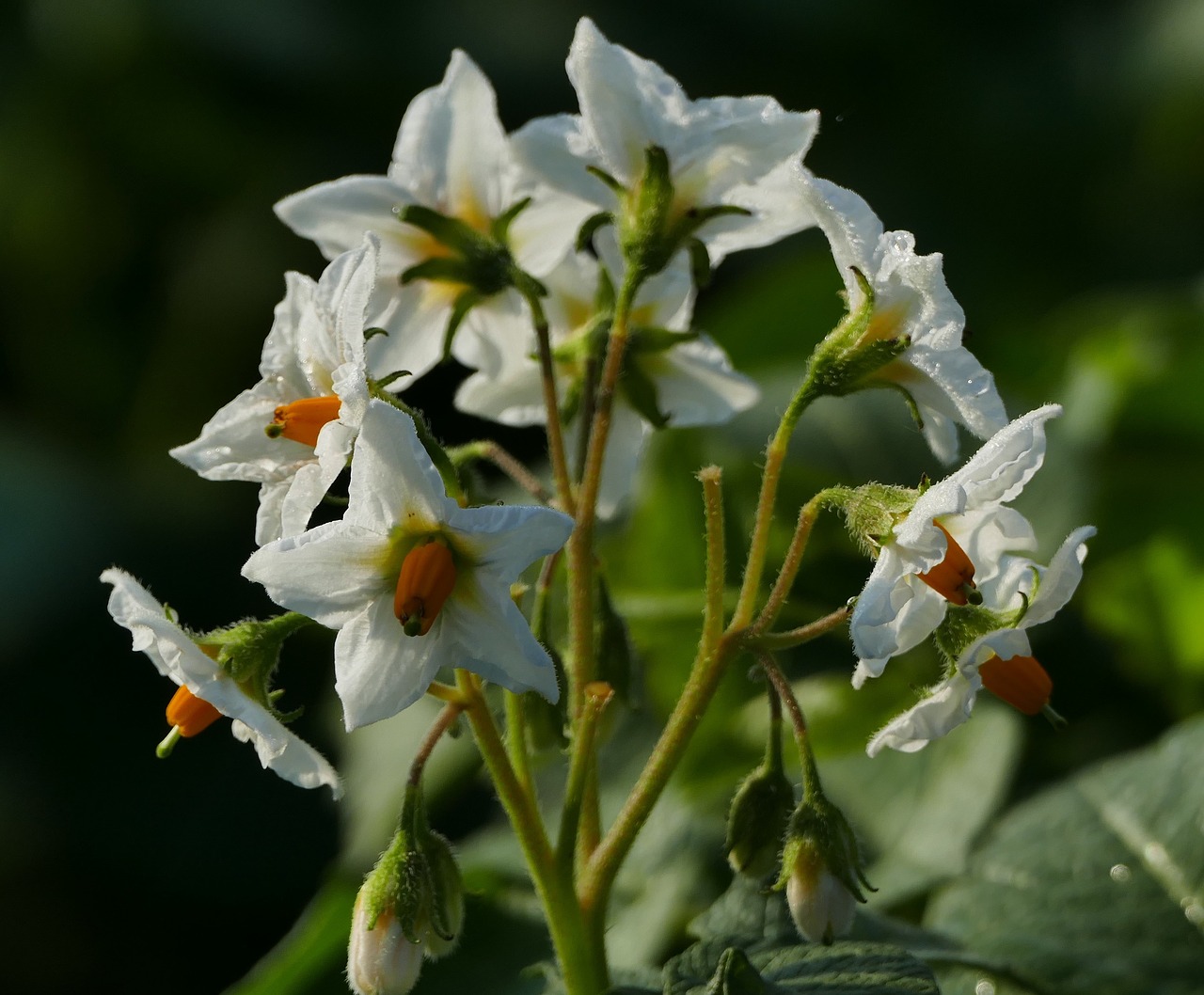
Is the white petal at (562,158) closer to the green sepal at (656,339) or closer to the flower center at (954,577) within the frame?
the green sepal at (656,339)

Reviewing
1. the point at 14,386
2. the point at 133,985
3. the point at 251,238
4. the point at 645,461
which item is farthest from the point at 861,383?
the point at 14,386

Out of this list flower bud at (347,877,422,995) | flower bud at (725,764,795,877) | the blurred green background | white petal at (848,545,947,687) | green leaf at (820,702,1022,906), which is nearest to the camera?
white petal at (848,545,947,687)

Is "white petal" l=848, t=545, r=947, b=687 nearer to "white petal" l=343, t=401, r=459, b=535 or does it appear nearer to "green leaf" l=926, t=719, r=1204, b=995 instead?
"white petal" l=343, t=401, r=459, b=535

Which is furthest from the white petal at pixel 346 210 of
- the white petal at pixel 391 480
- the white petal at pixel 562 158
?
the white petal at pixel 391 480

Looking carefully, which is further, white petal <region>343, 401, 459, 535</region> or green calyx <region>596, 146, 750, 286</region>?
green calyx <region>596, 146, 750, 286</region>

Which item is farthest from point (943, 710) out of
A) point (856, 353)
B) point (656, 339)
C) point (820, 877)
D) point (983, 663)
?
point (656, 339)

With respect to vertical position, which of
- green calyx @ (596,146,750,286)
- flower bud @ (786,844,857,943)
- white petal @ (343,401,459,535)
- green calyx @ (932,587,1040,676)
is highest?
green calyx @ (596,146,750,286)

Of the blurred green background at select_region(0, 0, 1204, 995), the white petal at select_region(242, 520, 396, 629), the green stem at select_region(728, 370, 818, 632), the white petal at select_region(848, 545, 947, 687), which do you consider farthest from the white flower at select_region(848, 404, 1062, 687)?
the blurred green background at select_region(0, 0, 1204, 995)

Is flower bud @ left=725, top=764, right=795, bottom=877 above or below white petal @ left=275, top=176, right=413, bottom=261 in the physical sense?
below
